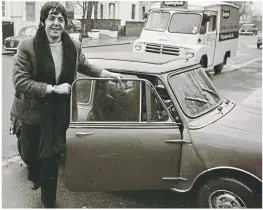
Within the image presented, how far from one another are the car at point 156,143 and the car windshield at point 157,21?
30.6 feet

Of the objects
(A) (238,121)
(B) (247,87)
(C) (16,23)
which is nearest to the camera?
(A) (238,121)

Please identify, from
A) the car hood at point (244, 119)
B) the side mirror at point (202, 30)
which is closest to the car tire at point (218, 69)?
the side mirror at point (202, 30)

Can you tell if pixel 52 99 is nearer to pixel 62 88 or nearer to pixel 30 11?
pixel 62 88

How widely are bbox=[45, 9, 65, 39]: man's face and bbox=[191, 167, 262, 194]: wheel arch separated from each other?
1799 millimetres

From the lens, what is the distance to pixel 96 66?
381 cm

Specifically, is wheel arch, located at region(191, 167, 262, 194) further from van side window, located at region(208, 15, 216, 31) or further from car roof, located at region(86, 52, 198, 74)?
van side window, located at region(208, 15, 216, 31)

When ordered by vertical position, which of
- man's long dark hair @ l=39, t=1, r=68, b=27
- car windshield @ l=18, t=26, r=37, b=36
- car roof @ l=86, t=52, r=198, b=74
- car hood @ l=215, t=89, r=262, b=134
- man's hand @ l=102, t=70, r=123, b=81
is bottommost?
car hood @ l=215, t=89, r=262, b=134

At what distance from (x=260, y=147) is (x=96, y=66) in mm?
1694

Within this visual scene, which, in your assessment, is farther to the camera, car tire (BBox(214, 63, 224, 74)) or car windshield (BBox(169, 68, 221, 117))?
car tire (BBox(214, 63, 224, 74))

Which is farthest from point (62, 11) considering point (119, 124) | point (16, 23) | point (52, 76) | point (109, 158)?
point (16, 23)

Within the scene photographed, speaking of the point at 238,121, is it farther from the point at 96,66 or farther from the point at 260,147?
the point at 96,66

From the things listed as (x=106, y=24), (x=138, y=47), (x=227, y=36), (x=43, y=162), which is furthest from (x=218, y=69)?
(x=106, y=24)

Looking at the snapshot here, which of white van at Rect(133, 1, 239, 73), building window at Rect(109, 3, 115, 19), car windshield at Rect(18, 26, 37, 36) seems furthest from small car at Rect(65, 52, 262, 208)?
building window at Rect(109, 3, 115, 19)

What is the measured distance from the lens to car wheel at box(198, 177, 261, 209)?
133 inches
